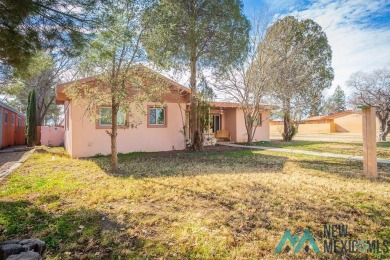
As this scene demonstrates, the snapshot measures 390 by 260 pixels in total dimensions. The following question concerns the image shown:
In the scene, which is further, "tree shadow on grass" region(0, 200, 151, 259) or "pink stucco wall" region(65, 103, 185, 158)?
"pink stucco wall" region(65, 103, 185, 158)

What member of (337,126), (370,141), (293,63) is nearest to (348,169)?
(370,141)

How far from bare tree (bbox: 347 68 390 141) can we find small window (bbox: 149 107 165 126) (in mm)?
17448

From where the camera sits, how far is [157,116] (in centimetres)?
1298

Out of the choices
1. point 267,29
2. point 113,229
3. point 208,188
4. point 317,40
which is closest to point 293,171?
point 208,188

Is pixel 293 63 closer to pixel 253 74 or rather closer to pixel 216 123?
pixel 253 74

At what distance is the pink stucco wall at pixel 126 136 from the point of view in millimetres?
10961

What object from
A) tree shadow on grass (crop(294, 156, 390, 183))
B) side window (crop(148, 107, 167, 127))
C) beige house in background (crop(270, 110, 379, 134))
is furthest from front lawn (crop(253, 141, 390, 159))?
beige house in background (crop(270, 110, 379, 134))

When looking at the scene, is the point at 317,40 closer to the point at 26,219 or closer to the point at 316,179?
the point at 316,179

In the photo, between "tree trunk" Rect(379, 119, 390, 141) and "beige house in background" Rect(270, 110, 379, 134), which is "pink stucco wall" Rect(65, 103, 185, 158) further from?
"beige house in background" Rect(270, 110, 379, 134)

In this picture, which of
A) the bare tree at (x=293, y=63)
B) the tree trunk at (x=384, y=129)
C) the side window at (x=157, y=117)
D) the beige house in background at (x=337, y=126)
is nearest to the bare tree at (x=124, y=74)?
the side window at (x=157, y=117)

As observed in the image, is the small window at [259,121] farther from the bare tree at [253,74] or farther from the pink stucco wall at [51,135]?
the pink stucco wall at [51,135]

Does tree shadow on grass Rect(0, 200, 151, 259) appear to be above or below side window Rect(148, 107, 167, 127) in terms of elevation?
below

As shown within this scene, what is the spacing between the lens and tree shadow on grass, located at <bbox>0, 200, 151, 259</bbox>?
2.92 metres

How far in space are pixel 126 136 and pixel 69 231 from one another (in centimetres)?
897
